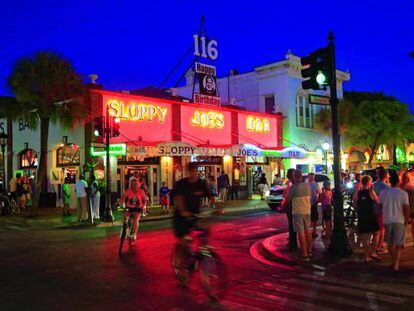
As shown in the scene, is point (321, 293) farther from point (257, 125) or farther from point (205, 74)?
point (257, 125)

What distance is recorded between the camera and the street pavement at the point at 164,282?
659 centimetres

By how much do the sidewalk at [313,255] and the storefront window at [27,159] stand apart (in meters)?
19.2

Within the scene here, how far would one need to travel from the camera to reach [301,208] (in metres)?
9.62

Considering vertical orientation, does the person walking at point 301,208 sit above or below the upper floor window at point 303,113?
below

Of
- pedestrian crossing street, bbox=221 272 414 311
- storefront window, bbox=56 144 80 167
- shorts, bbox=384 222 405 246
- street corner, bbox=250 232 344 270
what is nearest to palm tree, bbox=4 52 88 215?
storefront window, bbox=56 144 80 167

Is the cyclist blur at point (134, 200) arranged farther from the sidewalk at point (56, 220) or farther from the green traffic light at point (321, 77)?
the sidewalk at point (56, 220)

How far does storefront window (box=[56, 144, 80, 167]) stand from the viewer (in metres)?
23.8

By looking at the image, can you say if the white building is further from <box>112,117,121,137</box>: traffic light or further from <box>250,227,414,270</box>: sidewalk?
<box>250,227,414,270</box>: sidewalk

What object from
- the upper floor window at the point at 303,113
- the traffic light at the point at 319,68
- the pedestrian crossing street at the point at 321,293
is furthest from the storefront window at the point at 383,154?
the pedestrian crossing street at the point at 321,293

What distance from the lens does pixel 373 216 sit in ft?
30.3

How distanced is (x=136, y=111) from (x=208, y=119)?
5.38 meters

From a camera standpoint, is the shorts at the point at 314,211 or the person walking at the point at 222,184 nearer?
the shorts at the point at 314,211

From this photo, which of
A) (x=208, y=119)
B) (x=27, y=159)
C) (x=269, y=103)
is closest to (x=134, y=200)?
(x=208, y=119)

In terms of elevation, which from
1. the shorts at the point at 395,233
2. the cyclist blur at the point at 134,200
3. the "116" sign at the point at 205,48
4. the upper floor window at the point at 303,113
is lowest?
the shorts at the point at 395,233
